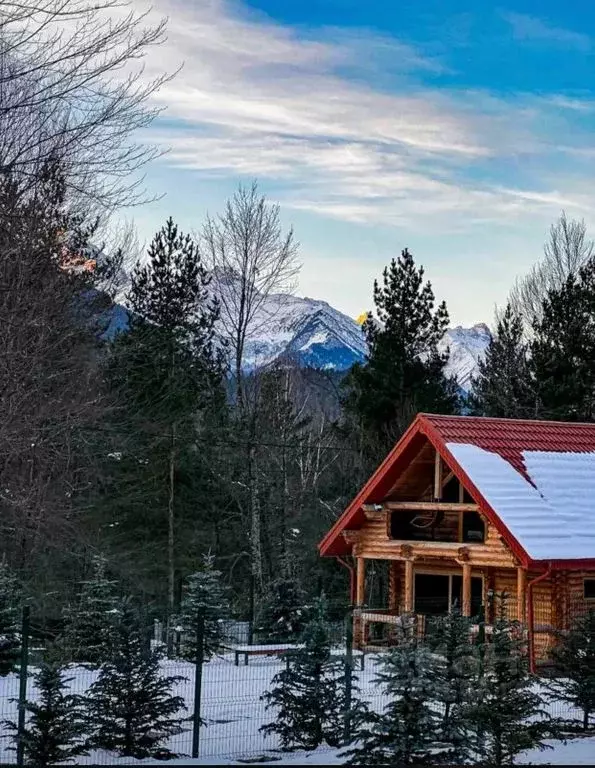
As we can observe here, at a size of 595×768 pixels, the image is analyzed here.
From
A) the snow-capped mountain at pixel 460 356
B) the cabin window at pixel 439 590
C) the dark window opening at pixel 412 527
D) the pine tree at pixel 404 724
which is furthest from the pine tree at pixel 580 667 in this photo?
the snow-capped mountain at pixel 460 356

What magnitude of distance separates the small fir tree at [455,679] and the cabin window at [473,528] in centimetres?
843

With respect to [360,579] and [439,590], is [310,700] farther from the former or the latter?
[439,590]

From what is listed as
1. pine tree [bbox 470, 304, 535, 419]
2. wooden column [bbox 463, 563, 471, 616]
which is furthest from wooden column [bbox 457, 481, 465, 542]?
pine tree [bbox 470, 304, 535, 419]

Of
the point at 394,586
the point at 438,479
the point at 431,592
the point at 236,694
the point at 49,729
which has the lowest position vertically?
the point at 236,694

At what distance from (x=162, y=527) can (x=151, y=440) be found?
3478mm

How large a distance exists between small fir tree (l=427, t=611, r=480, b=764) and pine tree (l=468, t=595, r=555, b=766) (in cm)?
13

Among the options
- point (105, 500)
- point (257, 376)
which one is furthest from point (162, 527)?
point (257, 376)

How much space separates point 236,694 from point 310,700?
14.7 feet

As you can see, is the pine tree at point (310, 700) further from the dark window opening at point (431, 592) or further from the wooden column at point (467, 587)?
the dark window opening at point (431, 592)

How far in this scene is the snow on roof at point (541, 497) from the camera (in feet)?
63.2

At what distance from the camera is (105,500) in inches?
1284

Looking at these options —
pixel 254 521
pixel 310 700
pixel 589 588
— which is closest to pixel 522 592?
pixel 589 588

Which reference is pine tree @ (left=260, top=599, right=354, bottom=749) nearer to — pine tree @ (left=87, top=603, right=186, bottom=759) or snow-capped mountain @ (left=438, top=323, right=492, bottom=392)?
pine tree @ (left=87, top=603, right=186, bottom=759)

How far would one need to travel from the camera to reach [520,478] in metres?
21.0
